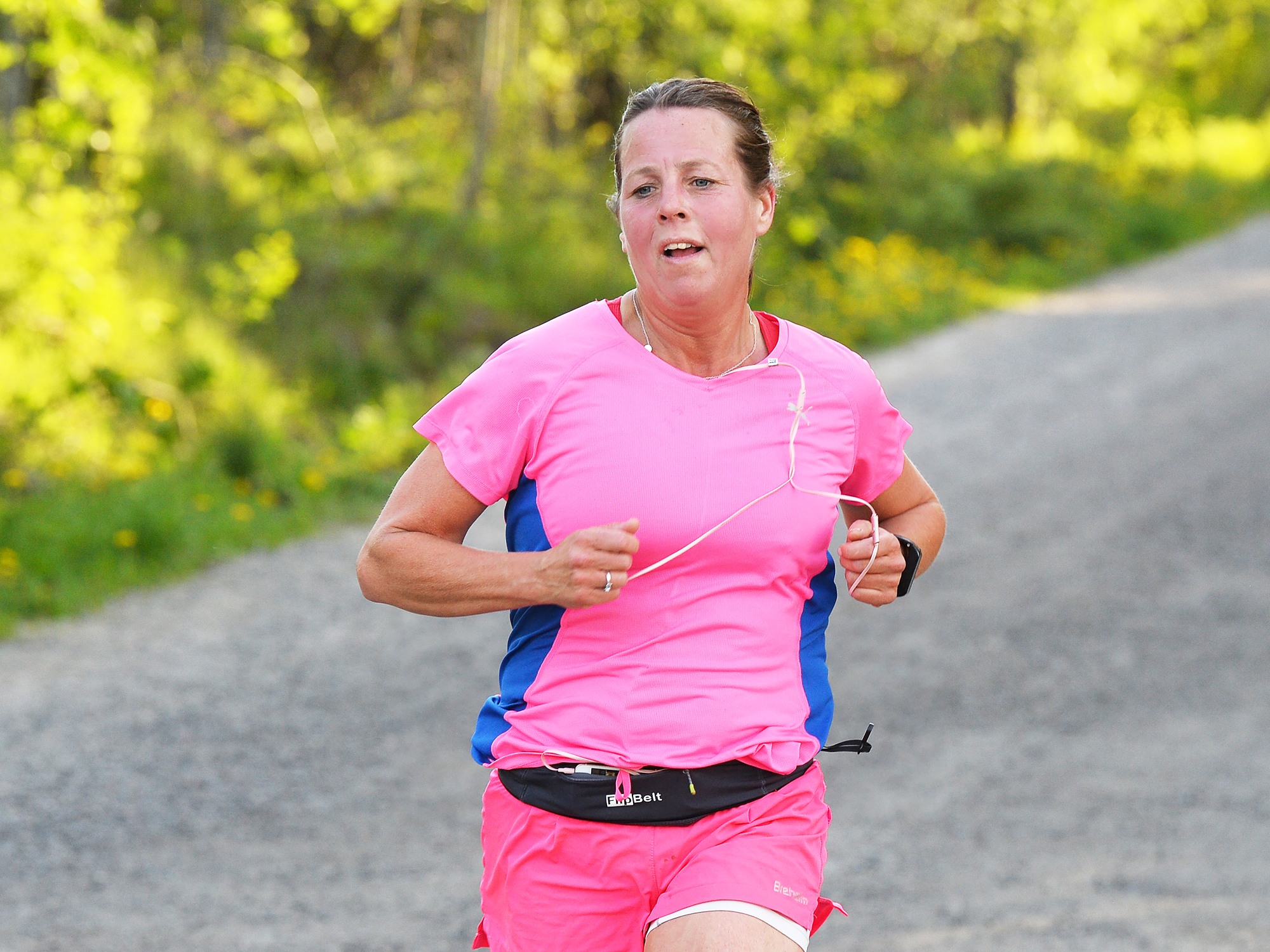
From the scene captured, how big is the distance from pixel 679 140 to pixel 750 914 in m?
1.20

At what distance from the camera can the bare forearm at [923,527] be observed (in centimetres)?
256

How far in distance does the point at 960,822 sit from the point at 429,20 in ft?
36.5

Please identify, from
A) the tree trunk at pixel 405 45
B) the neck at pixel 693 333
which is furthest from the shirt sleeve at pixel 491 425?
the tree trunk at pixel 405 45

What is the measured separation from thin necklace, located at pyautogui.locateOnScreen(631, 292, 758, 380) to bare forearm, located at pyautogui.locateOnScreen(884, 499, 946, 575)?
0.46m

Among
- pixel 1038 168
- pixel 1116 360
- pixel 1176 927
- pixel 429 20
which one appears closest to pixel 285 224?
pixel 429 20

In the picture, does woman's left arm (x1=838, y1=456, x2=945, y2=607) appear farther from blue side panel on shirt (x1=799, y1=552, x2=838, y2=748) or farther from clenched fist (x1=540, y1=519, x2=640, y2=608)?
clenched fist (x1=540, y1=519, x2=640, y2=608)

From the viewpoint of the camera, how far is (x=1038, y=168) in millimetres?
16688

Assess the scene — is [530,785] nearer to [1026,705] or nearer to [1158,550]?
[1026,705]

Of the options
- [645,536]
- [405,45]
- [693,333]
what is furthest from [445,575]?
[405,45]

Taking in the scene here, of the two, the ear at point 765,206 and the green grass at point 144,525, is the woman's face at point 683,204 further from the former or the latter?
the green grass at point 144,525

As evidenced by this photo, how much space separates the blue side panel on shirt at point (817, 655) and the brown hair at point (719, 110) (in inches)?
26.1

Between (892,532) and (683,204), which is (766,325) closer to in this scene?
(683,204)

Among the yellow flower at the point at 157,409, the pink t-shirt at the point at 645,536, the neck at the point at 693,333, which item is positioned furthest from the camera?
the yellow flower at the point at 157,409

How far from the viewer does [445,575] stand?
6.97 feet
